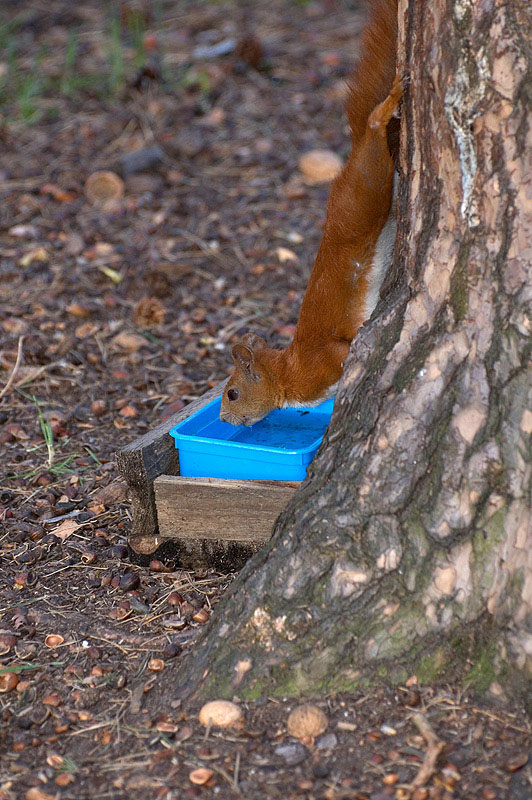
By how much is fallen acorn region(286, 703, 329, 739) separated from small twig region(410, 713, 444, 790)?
0.20m

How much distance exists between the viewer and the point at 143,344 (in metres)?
4.45

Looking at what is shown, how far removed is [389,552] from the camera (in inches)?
80.0

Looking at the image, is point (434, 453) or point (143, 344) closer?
point (434, 453)

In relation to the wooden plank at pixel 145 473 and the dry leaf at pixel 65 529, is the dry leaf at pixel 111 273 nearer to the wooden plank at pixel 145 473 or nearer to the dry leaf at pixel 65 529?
the dry leaf at pixel 65 529

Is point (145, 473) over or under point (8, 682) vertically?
over

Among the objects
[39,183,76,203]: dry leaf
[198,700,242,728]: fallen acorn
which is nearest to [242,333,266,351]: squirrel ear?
[198,700,242,728]: fallen acorn

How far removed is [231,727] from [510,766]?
1.96 feet

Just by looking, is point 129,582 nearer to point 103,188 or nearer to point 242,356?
point 242,356

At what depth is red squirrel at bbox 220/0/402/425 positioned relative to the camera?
9.47 feet

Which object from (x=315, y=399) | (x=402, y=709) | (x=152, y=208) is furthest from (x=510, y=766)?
(x=152, y=208)

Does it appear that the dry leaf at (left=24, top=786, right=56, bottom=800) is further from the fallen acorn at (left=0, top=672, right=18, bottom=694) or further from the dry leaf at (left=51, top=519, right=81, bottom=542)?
the dry leaf at (left=51, top=519, right=81, bottom=542)

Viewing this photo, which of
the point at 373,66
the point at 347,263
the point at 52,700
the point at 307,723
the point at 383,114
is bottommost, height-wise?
→ the point at 52,700

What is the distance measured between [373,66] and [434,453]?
4.94 ft

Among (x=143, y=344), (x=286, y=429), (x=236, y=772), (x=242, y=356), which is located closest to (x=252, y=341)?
(x=242, y=356)
